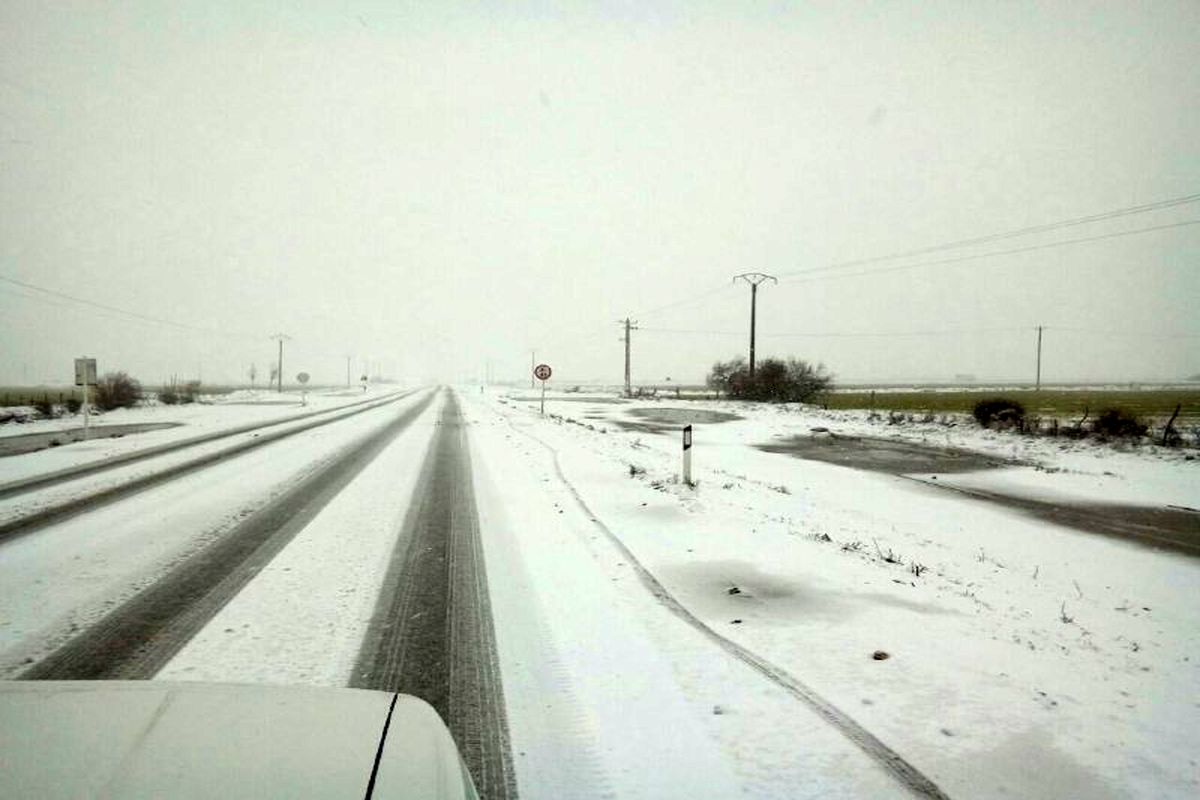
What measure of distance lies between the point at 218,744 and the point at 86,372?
21326mm

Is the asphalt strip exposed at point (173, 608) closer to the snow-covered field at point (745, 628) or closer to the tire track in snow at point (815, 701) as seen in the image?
the snow-covered field at point (745, 628)

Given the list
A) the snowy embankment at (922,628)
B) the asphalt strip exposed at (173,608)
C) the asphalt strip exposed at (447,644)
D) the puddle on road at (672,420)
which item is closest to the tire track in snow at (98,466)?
the asphalt strip exposed at (173,608)

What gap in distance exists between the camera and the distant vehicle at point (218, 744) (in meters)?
1.44

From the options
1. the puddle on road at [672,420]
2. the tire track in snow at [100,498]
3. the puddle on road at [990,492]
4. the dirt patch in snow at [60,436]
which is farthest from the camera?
the puddle on road at [672,420]

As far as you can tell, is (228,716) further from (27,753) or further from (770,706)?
Result: (770,706)

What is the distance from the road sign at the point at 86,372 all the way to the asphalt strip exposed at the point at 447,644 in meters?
16.2

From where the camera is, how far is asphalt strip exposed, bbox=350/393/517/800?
119 inches

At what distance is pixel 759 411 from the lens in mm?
33625

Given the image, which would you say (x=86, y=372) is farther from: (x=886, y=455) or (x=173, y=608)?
(x=886, y=455)

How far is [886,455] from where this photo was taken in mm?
17250

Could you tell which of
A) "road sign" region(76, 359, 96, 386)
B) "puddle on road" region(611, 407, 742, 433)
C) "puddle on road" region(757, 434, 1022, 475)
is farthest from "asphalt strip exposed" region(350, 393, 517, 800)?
"puddle on road" region(611, 407, 742, 433)

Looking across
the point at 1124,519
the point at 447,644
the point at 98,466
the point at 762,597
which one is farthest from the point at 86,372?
the point at 1124,519

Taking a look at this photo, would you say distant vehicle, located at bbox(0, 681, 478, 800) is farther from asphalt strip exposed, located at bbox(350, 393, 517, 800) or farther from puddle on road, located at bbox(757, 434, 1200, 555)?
puddle on road, located at bbox(757, 434, 1200, 555)

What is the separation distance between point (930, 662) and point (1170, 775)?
1.23 metres
